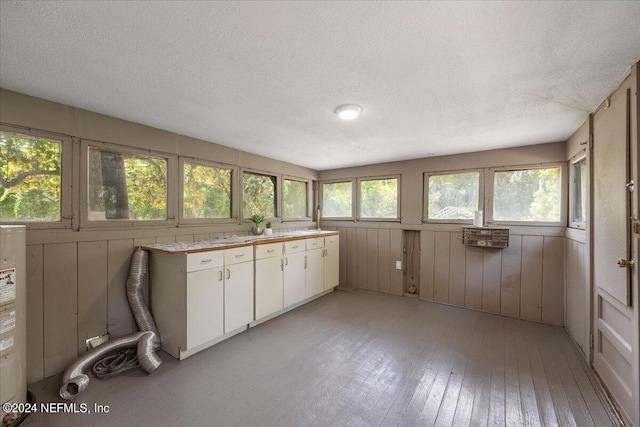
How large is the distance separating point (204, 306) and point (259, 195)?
6.25 ft

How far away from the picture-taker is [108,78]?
1.72 m

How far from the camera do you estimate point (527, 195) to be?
3.27 m

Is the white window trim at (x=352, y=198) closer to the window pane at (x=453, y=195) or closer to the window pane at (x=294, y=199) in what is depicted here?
the window pane at (x=294, y=199)

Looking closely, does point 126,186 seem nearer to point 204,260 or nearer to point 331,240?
point 204,260

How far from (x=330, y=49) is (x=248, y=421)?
225 centimetres

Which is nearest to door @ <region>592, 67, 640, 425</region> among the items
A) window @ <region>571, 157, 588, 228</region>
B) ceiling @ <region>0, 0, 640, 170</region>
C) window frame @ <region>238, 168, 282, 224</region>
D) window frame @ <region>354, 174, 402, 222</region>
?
ceiling @ <region>0, 0, 640, 170</region>

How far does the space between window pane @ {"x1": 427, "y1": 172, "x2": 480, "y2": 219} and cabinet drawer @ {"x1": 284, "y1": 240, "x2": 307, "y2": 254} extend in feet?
6.44

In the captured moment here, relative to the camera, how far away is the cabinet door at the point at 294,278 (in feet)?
11.1

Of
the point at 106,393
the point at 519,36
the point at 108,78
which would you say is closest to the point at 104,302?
the point at 106,393

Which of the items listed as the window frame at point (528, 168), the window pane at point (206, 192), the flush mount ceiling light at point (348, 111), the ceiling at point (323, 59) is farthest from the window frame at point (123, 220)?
the window frame at point (528, 168)

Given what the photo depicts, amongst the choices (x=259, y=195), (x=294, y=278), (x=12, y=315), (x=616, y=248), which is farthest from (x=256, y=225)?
(x=616, y=248)

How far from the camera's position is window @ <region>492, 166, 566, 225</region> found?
311 centimetres

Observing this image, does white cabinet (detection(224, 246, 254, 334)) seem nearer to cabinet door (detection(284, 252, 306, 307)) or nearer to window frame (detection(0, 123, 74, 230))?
cabinet door (detection(284, 252, 306, 307))

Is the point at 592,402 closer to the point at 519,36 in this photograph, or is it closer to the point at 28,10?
the point at 519,36
